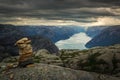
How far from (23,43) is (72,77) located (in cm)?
1471

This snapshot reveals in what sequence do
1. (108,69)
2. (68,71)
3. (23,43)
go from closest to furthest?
(23,43) → (68,71) → (108,69)

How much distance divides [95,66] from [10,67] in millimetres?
39018

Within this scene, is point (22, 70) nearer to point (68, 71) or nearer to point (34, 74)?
point (34, 74)

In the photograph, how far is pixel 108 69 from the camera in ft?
302

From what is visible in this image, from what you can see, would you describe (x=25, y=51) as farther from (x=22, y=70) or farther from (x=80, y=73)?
(x=80, y=73)

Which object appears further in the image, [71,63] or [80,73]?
[71,63]

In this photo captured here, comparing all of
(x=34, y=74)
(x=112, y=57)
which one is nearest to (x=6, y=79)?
(x=34, y=74)

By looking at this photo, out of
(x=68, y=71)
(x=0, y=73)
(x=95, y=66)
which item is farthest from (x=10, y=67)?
(x=95, y=66)

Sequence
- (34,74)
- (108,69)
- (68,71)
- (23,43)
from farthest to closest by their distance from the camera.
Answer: (108,69), (68,71), (34,74), (23,43)

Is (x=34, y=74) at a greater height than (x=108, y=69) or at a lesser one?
greater

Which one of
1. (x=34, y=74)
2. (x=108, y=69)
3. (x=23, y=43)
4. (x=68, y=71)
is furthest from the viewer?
(x=108, y=69)

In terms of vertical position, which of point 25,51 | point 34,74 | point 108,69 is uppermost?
point 25,51

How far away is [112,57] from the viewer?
96000mm

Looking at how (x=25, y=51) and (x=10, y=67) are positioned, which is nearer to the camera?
(x=25, y=51)
